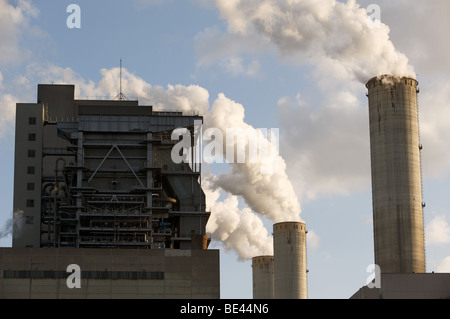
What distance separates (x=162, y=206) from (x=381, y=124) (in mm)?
27912

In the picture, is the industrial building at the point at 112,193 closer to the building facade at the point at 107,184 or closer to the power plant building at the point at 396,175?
the building facade at the point at 107,184

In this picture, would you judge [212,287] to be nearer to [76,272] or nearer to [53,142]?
[76,272]

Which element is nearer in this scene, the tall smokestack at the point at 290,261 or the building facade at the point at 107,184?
the building facade at the point at 107,184

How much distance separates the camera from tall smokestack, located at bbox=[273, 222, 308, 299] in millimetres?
138625

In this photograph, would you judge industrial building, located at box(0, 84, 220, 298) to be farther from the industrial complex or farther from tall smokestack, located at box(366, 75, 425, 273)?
tall smokestack, located at box(366, 75, 425, 273)

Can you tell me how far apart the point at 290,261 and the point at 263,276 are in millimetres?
15502

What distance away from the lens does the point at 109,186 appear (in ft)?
340

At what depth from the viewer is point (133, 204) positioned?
332 feet

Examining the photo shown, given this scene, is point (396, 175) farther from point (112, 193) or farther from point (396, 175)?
point (112, 193)

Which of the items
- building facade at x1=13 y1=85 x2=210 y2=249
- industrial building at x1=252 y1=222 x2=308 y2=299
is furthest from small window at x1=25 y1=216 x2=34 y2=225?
industrial building at x1=252 y1=222 x2=308 y2=299

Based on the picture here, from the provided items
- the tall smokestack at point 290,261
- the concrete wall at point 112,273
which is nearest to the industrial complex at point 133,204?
the concrete wall at point 112,273

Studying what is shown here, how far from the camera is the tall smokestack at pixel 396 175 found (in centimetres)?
10788

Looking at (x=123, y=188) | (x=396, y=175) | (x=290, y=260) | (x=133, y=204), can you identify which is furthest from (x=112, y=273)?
(x=290, y=260)

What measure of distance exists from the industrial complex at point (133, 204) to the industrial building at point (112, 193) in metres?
0.11
